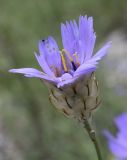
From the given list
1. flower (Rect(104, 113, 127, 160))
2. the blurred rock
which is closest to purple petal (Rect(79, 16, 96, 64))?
flower (Rect(104, 113, 127, 160))

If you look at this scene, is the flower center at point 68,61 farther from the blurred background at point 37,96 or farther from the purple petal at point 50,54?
the blurred background at point 37,96

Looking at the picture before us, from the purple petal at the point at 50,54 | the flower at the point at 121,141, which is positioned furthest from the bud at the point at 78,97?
the flower at the point at 121,141

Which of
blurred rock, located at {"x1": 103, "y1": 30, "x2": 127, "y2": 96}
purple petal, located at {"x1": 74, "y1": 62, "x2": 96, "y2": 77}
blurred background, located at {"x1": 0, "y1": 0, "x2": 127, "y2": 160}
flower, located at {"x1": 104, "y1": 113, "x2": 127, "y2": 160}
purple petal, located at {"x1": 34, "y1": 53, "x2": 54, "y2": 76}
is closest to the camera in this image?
purple petal, located at {"x1": 74, "y1": 62, "x2": 96, "y2": 77}

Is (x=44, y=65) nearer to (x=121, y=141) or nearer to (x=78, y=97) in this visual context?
(x=78, y=97)

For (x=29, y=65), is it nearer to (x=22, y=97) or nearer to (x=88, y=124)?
(x=22, y=97)

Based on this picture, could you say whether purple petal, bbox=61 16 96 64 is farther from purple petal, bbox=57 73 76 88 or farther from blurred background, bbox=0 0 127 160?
blurred background, bbox=0 0 127 160

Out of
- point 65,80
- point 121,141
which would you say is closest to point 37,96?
point 121,141

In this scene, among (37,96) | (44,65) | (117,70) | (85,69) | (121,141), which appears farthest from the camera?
(117,70)

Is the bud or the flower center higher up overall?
the flower center
